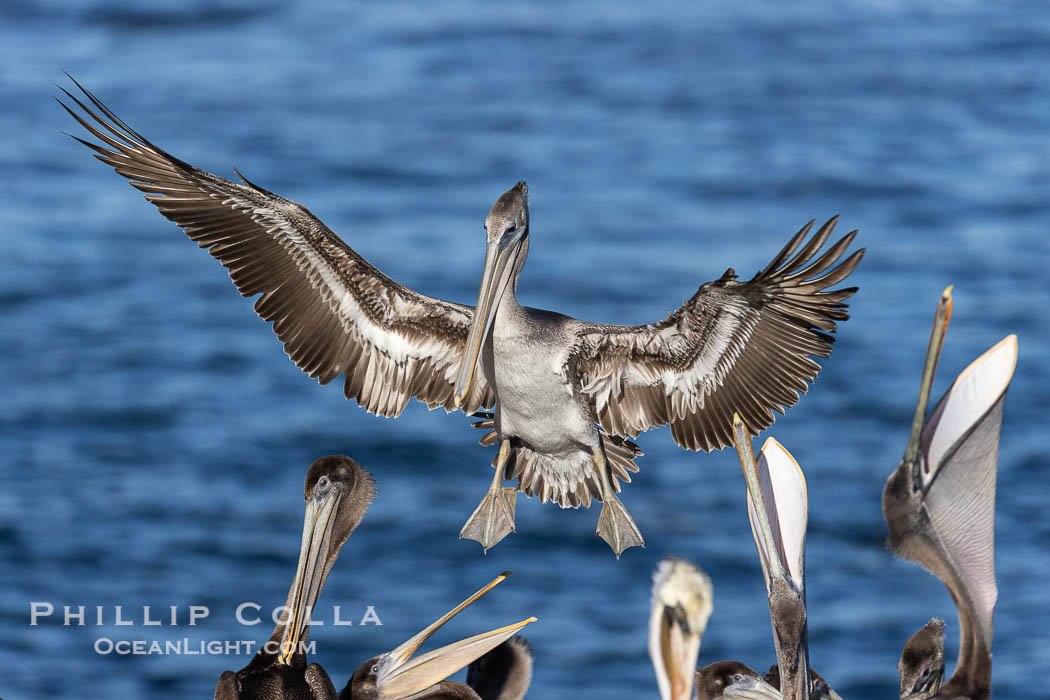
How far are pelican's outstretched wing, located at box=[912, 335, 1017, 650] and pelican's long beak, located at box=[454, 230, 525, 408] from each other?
2.11 metres

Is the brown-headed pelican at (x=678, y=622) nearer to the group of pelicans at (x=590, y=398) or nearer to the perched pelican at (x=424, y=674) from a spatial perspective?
the group of pelicans at (x=590, y=398)

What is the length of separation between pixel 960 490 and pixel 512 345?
2261 millimetres

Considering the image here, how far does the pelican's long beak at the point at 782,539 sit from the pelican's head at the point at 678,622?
1.01 ft

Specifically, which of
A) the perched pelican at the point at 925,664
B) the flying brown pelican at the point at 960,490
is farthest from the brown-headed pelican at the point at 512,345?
the perched pelican at the point at 925,664

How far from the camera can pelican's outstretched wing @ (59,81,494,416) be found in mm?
8289

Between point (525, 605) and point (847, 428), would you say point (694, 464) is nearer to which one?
point (847, 428)

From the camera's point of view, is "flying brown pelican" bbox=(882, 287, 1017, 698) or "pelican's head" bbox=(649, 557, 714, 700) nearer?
"pelican's head" bbox=(649, 557, 714, 700)

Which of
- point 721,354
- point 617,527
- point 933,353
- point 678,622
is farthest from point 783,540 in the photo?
point 617,527

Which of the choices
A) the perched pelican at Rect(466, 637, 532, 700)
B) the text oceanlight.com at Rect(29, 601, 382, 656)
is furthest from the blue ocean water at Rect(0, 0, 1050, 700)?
the perched pelican at Rect(466, 637, 532, 700)

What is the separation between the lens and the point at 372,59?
1622 inches

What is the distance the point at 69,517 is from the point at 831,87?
70.3ft

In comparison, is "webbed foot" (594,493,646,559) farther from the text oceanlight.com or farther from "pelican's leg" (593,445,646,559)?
the text oceanlight.com

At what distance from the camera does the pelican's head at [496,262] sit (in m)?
7.46

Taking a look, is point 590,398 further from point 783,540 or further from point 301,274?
point 301,274
